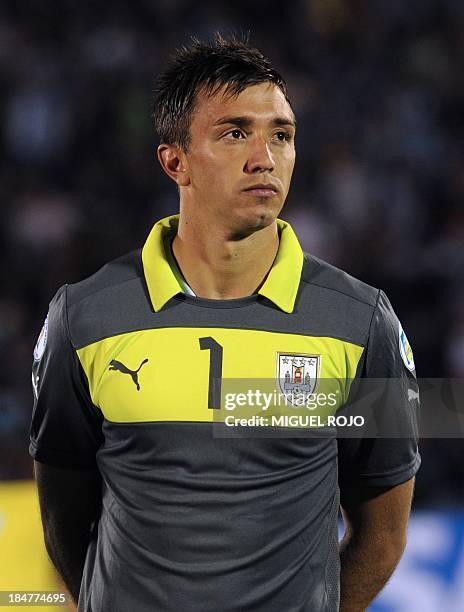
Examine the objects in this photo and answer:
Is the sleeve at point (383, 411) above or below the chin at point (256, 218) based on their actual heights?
below

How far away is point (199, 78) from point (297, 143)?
14.2ft

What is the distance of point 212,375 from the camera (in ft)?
7.35

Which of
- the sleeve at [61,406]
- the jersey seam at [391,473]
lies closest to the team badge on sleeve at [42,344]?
the sleeve at [61,406]

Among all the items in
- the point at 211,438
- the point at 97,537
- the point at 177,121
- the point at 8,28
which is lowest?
the point at 97,537

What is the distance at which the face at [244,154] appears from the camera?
7.25 ft

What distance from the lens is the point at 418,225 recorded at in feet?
20.9

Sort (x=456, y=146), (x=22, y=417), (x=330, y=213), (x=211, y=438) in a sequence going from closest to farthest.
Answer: (x=211, y=438) → (x=22, y=417) → (x=330, y=213) → (x=456, y=146)

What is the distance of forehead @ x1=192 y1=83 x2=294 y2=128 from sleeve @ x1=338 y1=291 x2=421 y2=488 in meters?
0.45

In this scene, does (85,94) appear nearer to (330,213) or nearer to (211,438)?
(330,213)

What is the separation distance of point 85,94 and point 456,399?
4120 millimetres

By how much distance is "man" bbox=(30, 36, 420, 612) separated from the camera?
2178mm

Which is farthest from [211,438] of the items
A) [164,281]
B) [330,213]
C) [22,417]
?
[330,213]

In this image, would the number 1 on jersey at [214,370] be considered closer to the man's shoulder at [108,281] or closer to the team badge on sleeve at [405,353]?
the man's shoulder at [108,281]

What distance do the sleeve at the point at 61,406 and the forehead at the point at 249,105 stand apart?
1.67ft
